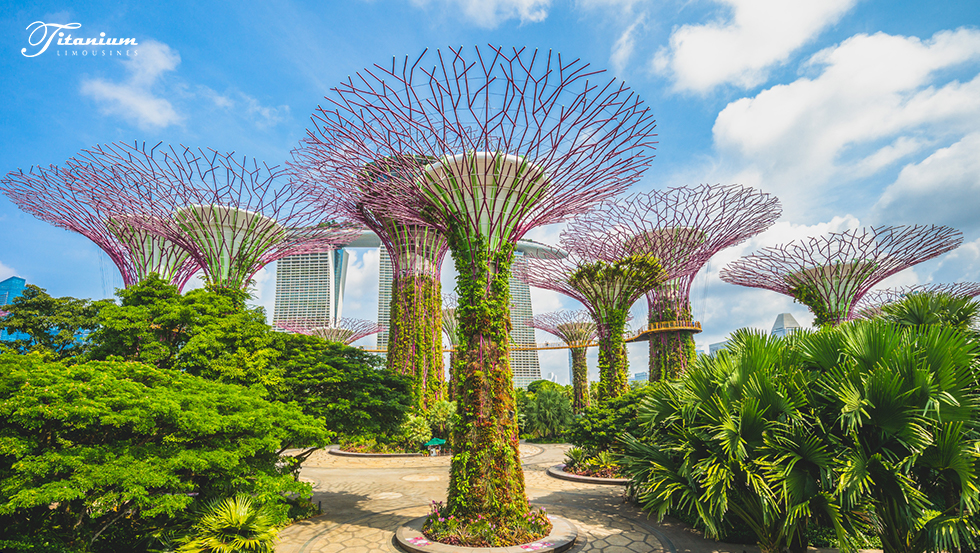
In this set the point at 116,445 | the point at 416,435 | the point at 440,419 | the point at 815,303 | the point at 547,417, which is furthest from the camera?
the point at 547,417

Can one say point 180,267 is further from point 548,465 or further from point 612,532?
point 612,532

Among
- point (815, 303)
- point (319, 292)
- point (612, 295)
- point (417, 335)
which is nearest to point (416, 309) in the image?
point (417, 335)

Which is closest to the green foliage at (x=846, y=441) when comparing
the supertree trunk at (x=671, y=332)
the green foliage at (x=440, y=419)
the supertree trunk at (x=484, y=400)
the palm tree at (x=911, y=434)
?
the palm tree at (x=911, y=434)

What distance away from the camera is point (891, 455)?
606 centimetres

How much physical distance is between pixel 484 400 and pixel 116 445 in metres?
5.19

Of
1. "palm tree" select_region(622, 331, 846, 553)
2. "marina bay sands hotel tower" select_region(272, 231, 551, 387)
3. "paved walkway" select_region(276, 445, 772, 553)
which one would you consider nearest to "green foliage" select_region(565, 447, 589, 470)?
"paved walkway" select_region(276, 445, 772, 553)

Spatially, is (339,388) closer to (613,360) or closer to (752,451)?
(752,451)

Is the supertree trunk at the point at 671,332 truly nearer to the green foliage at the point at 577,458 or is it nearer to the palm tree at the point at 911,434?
the green foliage at the point at 577,458

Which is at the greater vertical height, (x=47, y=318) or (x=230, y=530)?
(x=47, y=318)

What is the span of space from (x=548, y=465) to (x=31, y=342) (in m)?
21.6

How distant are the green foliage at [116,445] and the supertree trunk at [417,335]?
15.6 meters

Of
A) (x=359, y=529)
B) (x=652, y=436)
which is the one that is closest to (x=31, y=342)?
(x=359, y=529)

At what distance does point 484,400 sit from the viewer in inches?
341


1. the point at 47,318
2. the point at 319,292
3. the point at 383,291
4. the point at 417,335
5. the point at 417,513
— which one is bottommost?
the point at 417,513
